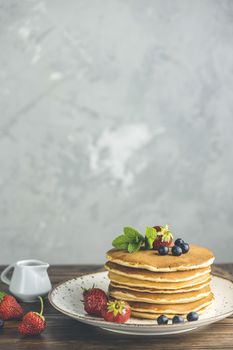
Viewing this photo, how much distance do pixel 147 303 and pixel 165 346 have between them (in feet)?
0.55

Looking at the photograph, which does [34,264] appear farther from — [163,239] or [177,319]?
[177,319]

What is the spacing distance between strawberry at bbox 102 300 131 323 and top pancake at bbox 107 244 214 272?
0.12 meters

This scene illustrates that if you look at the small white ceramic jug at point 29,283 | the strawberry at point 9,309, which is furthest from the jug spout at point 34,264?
the strawberry at point 9,309

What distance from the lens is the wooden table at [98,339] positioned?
1454mm

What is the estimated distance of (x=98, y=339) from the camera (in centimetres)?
150

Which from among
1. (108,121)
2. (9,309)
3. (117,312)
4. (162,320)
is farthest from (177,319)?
(108,121)

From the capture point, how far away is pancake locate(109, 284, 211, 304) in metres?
1.59

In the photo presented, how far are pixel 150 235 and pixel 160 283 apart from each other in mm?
151

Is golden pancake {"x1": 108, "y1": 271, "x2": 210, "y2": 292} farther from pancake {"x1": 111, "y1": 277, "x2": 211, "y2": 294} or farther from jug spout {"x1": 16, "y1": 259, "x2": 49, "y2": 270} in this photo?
jug spout {"x1": 16, "y1": 259, "x2": 49, "y2": 270}

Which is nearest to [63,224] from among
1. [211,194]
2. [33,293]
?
[211,194]

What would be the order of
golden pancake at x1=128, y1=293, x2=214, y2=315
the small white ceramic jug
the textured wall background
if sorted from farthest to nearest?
the textured wall background → the small white ceramic jug → golden pancake at x1=128, y1=293, x2=214, y2=315

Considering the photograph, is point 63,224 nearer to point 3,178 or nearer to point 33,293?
point 3,178

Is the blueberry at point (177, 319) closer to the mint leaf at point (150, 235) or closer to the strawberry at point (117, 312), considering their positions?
the strawberry at point (117, 312)

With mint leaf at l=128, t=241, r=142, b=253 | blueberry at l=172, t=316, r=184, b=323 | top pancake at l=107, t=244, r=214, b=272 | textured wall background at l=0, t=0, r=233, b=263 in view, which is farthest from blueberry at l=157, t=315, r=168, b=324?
textured wall background at l=0, t=0, r=233, b=263
